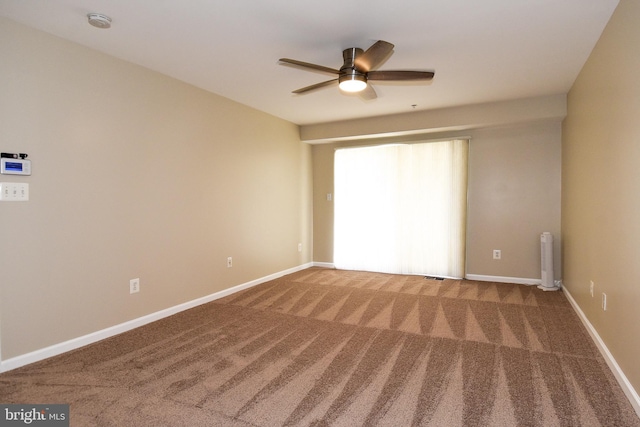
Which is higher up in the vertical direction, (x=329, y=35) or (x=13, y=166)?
(x=329, y=35)

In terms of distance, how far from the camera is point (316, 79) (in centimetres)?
349

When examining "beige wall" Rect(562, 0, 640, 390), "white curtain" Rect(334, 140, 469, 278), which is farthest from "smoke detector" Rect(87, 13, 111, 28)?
"white curtain" Rect(334, 140, 469, 278)

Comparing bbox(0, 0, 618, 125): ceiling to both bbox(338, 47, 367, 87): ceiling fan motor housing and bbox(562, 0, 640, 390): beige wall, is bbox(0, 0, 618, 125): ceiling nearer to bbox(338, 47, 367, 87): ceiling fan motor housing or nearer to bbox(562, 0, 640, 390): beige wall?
bbox(338, 47, 367, 87): ceiling fan motor housing

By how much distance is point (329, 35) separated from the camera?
2588 mm

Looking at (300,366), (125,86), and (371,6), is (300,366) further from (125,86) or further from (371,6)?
(125,86)

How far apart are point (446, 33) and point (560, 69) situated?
152cm

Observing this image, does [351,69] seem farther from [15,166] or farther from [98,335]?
[98,335]

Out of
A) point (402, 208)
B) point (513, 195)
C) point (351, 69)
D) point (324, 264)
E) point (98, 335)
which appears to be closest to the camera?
point (351, 69)

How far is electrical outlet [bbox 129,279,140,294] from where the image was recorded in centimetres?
307

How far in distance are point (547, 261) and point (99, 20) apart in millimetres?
5117

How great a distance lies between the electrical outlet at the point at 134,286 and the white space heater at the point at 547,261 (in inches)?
182

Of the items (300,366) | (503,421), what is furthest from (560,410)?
(300,366)

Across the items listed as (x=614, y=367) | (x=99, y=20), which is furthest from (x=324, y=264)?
(x=99, y=20)

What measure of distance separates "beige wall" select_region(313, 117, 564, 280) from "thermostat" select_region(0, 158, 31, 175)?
4662 mm
